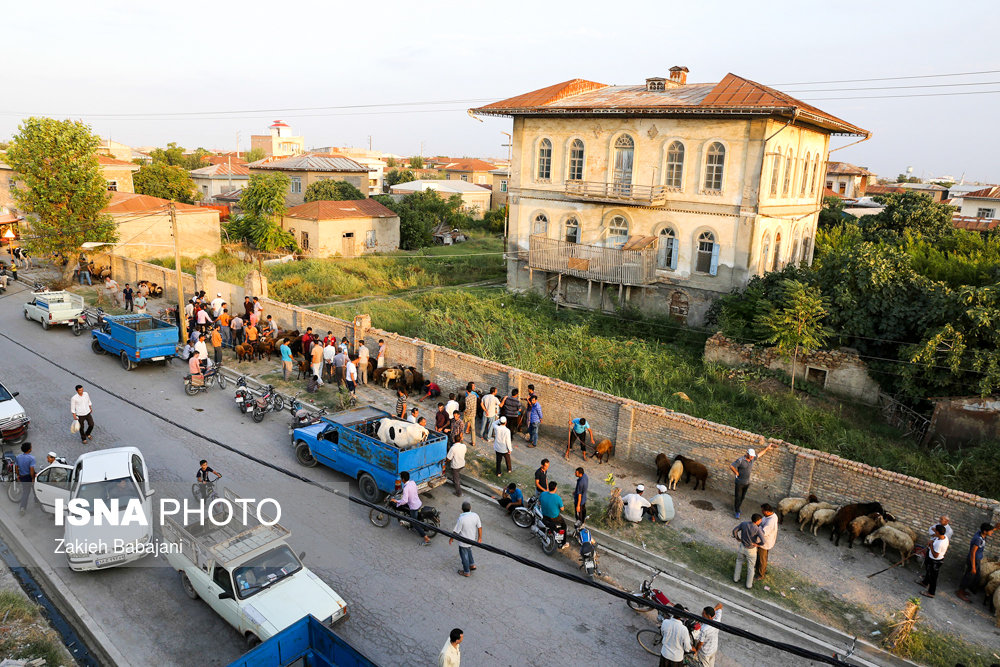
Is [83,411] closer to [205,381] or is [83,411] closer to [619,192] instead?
[205,381]

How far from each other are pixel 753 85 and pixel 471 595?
2235 centimetres

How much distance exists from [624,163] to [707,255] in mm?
5303

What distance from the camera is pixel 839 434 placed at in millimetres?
15977

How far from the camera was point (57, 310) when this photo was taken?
2448cm

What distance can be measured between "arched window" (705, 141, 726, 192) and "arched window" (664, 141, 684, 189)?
1.03 meters

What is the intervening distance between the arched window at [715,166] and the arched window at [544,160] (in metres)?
7.19

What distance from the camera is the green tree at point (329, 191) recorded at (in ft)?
176

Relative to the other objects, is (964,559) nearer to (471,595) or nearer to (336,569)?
(471,595)

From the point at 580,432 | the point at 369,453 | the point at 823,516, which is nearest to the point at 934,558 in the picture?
the point at 823,516

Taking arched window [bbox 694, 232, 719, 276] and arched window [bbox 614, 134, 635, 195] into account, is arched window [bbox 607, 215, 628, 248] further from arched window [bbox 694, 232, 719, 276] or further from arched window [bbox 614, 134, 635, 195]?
arched window [bbox 694, 232, 719, 276]

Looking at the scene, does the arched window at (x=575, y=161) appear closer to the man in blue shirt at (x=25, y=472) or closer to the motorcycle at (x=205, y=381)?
the motorcycle at (x=205, y=381)

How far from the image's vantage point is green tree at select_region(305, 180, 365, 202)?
53.5 meters

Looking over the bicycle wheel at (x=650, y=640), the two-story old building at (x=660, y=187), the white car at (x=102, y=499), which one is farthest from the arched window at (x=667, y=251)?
the white car at (x=102, y=499)

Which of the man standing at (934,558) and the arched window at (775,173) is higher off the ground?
the arched window at (775,173)
